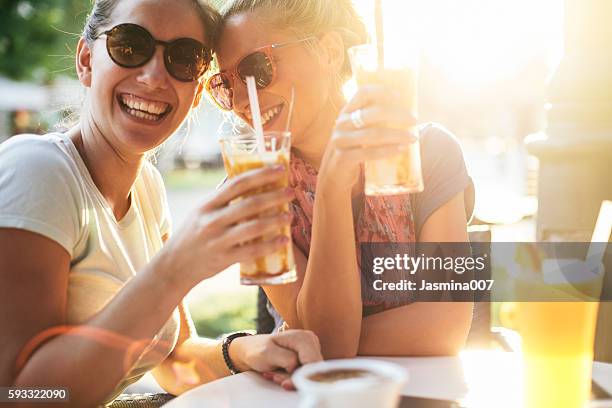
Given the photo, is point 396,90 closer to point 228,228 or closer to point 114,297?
point 228,228

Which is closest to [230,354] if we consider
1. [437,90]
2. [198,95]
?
[198,95]

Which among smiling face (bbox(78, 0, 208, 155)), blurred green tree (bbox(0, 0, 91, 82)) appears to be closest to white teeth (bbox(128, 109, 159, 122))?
smiling face (bbox(78, 0, 208, 155))

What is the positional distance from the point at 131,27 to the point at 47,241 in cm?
70

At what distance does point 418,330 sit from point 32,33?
13481 mm

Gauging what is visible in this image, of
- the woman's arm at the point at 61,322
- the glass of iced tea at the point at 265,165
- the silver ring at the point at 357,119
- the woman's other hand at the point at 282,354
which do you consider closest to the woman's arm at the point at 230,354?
the woman's other hand at the point at 282,354

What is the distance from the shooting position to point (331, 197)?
172 cm

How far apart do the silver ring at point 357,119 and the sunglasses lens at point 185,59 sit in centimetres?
74

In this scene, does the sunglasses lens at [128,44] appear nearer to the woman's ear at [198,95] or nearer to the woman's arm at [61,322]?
the woman's ear at [198,95]

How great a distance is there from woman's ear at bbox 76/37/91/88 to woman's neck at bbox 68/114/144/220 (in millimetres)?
132

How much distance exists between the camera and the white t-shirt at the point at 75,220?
1.57m

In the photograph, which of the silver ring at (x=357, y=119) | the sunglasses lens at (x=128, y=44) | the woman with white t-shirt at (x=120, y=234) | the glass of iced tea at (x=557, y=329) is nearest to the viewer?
the glass of iced tea at (x=557, y=329)

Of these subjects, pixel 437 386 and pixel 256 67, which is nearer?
pixel 437 386

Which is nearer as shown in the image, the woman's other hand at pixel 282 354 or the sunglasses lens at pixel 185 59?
the woman's other hand at pixel 282 354

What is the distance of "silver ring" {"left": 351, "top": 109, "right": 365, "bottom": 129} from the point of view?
1439 millimetres
